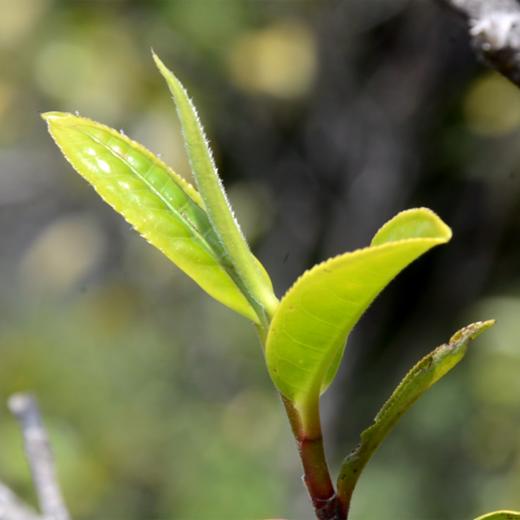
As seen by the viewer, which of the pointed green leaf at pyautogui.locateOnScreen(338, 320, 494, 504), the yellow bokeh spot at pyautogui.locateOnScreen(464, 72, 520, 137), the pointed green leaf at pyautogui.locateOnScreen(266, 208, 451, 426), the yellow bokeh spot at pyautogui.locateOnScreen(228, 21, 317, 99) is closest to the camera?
the pointed green leaf at pyautogui.locateOnScreen(266, 208, 451, 426)

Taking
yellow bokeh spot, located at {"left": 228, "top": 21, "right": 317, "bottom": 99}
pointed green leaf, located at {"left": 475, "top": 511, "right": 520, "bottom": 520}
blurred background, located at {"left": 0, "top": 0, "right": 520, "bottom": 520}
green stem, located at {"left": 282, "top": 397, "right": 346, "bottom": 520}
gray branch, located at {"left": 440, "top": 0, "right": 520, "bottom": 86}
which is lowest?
blurred background, located at {"left": 0, "top": 0, "right": 520, "bottom": 520}

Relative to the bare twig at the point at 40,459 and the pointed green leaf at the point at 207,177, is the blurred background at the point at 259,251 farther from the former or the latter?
the pointed green leaf at the point at 207,177

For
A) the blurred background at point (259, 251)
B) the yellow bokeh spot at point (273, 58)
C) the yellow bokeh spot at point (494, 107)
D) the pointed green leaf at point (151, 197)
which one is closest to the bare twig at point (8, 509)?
the pointed green leaf at point (151, 197)

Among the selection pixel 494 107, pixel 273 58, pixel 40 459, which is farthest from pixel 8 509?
pixel 273 58

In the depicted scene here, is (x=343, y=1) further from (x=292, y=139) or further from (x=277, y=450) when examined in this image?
(x=277, y=450)

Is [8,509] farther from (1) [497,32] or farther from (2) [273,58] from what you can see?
(2) [273,58]

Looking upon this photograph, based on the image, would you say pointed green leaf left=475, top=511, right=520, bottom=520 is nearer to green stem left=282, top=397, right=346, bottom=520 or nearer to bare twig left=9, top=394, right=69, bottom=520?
green stem left=282, top=397, right=346, bottom=520

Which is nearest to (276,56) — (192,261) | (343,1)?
(343,1)

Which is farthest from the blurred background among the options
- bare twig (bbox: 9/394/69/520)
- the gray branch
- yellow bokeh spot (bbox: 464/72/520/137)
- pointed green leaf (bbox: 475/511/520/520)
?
pointed green leaf (bbox: 475/511/520/520)
